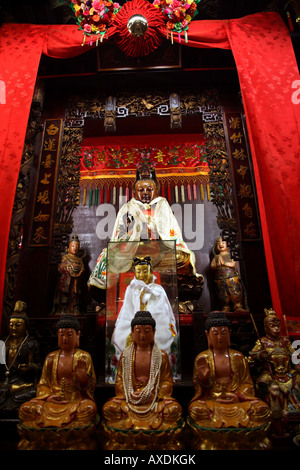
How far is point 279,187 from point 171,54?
8.71ft

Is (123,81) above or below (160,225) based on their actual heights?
above

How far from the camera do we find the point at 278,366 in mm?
2564

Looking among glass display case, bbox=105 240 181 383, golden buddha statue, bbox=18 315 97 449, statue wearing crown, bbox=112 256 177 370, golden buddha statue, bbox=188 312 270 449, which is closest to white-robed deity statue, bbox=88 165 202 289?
glass display case, bbox=105 240 181 383

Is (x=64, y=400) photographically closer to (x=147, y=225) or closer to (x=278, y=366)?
(x=278, y=366)

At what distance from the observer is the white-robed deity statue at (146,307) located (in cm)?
268

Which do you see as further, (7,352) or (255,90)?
(255,90)

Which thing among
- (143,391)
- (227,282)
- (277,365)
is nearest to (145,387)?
(143,391)

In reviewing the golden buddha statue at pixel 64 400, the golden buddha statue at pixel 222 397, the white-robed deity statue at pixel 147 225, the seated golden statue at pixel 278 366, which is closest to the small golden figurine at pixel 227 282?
the white-robed deity statue at pixel 147 225

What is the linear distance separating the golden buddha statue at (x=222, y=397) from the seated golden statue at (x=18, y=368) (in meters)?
1.36

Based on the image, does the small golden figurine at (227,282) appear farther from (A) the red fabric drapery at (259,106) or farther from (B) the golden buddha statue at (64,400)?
(B) the golden buddha statue at (64,400)

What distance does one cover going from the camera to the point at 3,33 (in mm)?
4262

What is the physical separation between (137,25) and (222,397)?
13.7 feet
